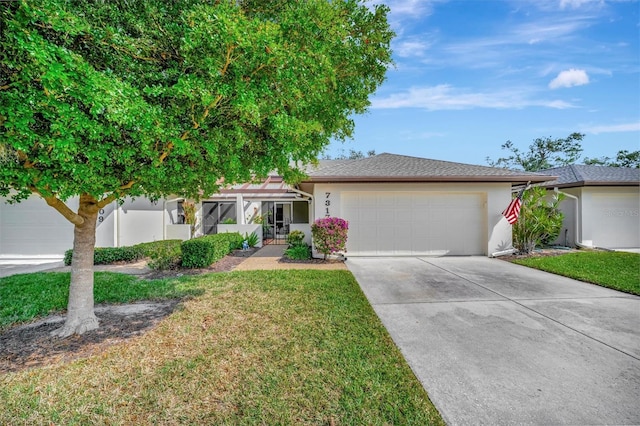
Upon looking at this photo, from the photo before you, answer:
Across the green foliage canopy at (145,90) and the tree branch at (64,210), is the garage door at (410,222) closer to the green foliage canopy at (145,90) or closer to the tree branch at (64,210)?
the green foliage canopy at (145,90)

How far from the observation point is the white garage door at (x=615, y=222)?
42.1 feet

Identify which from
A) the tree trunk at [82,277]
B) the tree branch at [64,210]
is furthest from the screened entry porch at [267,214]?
the tree branch at [64,210]

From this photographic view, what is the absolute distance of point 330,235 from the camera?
32.2 ft

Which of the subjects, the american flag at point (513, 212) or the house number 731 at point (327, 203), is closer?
the american flag at point (513, 212)

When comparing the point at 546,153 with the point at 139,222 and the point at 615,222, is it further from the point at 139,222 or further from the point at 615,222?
the point at 139,222

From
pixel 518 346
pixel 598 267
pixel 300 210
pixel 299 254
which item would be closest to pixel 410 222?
pixel 299 254

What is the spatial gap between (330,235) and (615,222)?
13.3 m

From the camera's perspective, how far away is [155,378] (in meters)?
3.11

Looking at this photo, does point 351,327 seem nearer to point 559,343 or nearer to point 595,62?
point 559,343

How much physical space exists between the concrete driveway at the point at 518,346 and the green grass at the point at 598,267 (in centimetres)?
62

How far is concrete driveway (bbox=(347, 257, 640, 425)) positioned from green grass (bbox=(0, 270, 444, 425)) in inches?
16.9

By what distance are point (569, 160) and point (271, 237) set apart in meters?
37.2

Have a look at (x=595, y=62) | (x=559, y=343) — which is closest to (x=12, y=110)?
(x=559, y=343)

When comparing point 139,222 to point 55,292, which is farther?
point 139,222
